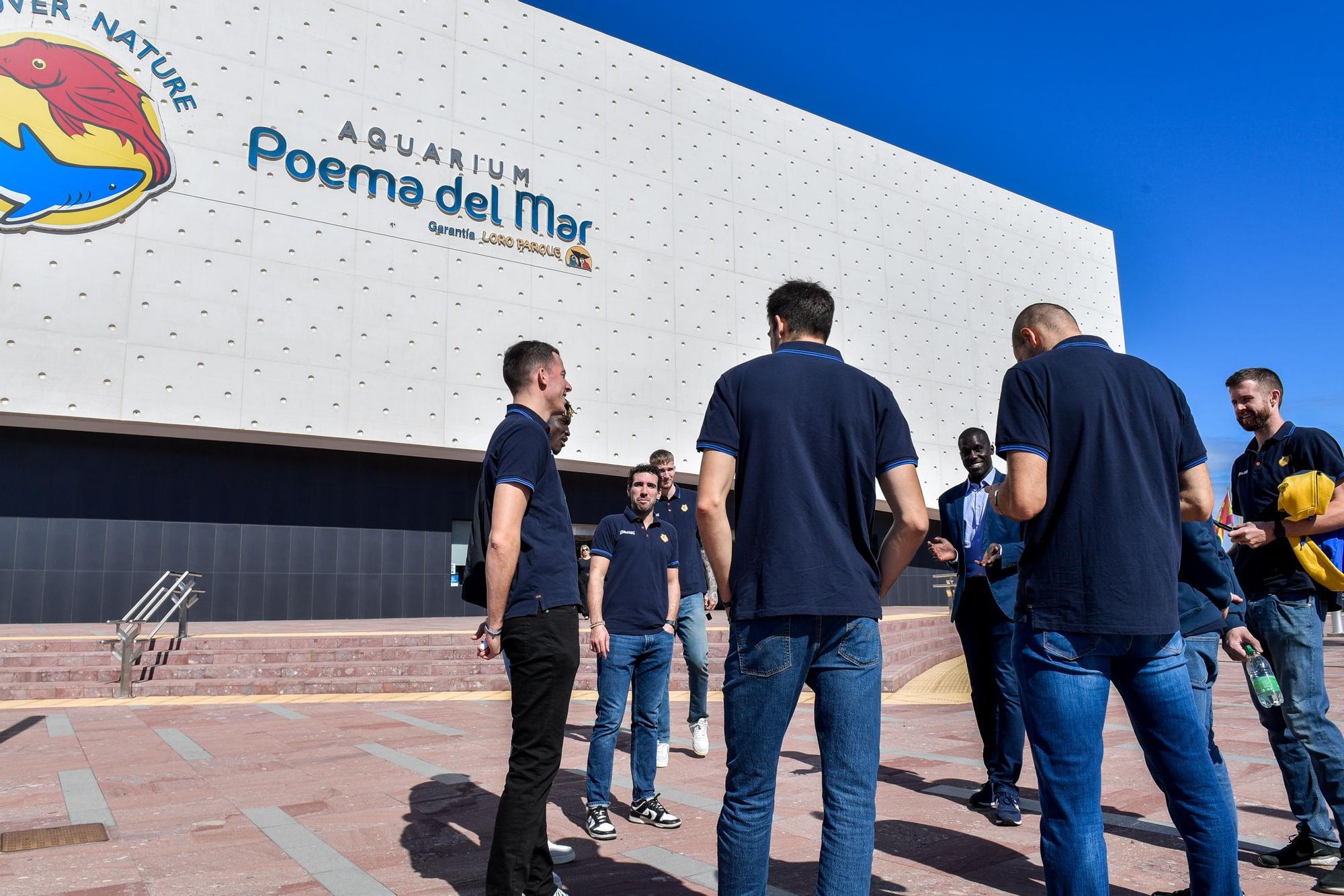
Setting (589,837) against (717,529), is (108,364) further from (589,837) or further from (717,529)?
(717,529)

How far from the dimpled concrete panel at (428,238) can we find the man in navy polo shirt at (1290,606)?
1717 centimetres

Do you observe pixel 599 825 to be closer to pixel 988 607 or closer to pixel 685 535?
pixel 988 607

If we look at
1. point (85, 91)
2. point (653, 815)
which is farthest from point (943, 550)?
point (85, 91)

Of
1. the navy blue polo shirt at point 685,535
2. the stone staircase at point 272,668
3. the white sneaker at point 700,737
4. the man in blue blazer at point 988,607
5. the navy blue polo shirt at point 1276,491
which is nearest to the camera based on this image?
the navy blue polo shirt at point 1276,491

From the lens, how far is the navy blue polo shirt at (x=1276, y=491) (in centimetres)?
364

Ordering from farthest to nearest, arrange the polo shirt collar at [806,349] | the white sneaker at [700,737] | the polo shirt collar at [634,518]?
the white sneaker at [700,737]
the polo shirt collar at [634,518]
the polo shirt collar at [806,349]

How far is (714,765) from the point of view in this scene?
5934 millimetres


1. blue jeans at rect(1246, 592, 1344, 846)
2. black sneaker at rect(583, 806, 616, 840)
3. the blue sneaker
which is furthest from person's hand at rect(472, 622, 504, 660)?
blue jeans at rect(1246, 592, 1344, 846)

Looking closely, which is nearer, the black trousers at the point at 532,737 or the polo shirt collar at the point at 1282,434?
the black trousers at the point at 532,737

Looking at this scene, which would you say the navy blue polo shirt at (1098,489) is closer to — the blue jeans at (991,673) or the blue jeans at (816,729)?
the blue jeans at (816,729)

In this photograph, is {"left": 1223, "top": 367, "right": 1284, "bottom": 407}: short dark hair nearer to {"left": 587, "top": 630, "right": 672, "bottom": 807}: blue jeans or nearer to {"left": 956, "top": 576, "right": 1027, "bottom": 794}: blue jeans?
{"left": 956, "top": 576, "right": 1027, "bottom": 794}: blue jeans

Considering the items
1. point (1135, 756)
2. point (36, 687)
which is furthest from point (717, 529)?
point (36, 687)

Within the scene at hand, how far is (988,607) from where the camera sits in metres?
4.75

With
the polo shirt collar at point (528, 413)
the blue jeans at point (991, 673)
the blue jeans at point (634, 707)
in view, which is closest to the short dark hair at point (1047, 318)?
the polo shirt collar at point (528, 413)
